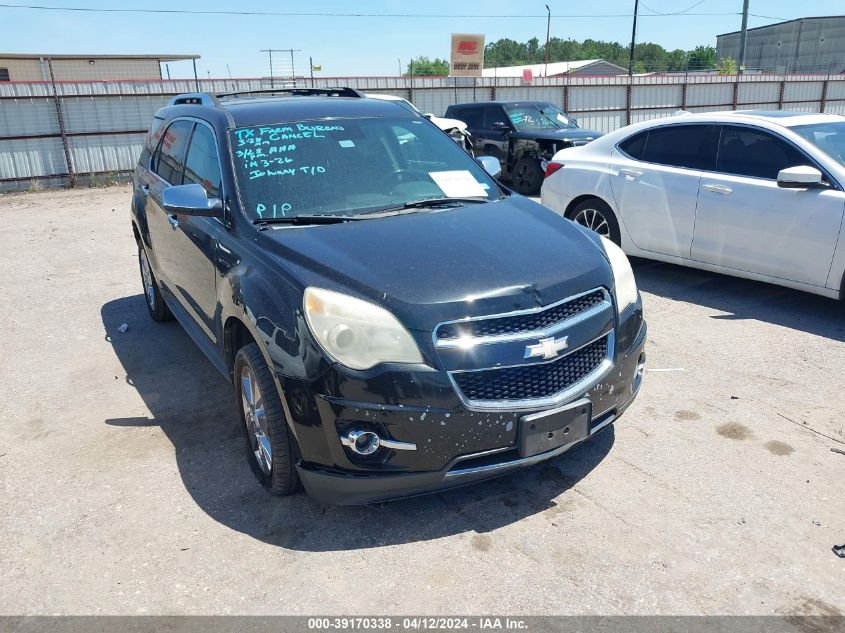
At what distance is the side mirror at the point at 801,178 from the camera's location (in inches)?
218

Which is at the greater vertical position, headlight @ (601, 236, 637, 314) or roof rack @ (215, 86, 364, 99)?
roof rack @ (215, 86, 364, 99)

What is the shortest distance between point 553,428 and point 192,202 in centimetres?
215

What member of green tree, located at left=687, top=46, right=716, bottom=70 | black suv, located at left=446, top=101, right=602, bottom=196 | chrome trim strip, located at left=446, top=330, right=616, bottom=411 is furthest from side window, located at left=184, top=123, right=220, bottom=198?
green tree, located at left=687, top=46, right=716, bottom=70

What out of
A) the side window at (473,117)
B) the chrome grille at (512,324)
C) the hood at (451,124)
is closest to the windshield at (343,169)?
the chrome grille at (512,324)

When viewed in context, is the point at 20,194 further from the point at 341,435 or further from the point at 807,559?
the point at 807,559

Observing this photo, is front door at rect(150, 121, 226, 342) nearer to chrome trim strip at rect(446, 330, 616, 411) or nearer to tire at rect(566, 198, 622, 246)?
chrome trim strip at rect(446, 330, 616, 411)

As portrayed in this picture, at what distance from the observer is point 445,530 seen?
3270 millimetres

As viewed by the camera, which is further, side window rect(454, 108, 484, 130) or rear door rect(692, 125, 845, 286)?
side window rect(454, 108, 484, 130)

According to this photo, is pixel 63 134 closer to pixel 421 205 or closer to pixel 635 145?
pixel 635 145

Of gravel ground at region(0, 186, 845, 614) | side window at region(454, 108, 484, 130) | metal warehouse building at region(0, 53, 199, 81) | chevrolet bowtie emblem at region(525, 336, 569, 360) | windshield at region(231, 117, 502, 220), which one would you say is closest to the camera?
gravel ground at region(0, 186, 845, 614)

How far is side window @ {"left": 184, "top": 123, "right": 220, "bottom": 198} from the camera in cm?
406

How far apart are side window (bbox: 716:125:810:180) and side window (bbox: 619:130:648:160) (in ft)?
2.79

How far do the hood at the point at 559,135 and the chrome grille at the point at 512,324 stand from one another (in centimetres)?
971

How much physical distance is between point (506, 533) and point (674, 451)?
1183 mm
